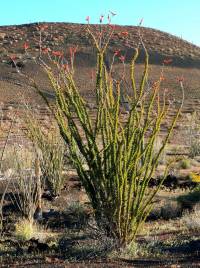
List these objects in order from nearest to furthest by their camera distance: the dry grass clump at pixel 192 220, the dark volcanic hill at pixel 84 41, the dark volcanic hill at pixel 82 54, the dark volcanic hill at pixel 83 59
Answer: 1. the dry grass clump at pixel 192 220
2. the dark volcanic hill at pixel 83 59
3. the dark volcanic hill at pixel 82 54
4. the dark volcanic hill at pixel 84 41

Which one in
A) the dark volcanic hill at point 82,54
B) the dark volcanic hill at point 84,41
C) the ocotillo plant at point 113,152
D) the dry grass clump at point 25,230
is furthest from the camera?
the dark volcanic hill at point 84,41

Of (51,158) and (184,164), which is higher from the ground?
(51,158)

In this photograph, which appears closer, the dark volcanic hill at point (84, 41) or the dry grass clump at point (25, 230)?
the dry grass clump at point (25, 230)

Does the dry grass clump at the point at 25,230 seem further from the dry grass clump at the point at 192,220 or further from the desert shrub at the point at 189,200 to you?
the desert shrub at the point at 189,200

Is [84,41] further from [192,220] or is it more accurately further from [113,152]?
[113,152]

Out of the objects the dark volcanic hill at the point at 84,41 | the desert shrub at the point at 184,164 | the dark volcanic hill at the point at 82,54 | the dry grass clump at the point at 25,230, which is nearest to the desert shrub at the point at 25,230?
the dry grass clump at the point at 25,230

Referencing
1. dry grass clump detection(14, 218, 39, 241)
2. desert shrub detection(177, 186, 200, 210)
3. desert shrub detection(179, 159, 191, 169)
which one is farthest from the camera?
desert shrub detection(179, 159, 191, 169)

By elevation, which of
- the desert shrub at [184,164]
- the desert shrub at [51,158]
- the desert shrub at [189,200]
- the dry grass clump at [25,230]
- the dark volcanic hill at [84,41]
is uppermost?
the dry grass clump at [25,230]

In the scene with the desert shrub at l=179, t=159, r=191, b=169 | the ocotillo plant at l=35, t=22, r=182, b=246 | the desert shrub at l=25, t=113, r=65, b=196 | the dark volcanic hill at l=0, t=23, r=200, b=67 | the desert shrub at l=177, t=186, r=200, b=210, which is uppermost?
the ocotillo plant at l=35, t=22, r=182, b=246

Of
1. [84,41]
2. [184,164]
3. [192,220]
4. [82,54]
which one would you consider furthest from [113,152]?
[84,41]

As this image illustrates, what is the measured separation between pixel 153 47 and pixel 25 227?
262 feet

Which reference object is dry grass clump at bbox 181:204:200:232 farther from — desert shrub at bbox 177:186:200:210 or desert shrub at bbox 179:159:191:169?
desert shrub at bbox 179:159:191:169

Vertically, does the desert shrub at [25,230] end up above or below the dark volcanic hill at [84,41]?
above

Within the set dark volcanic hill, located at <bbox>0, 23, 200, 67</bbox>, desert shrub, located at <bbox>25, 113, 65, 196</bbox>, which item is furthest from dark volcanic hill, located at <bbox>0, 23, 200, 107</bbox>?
desert shrub, located at <bbox>25, 113, 65, 196</bbox>
